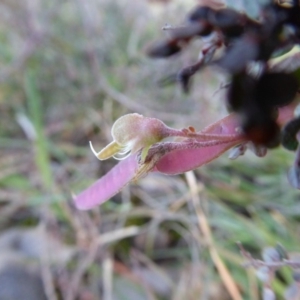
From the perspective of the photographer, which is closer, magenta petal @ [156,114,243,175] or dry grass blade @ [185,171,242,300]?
magenta petal @ [156,114,243,175]

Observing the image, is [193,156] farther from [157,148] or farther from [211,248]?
[211,248]

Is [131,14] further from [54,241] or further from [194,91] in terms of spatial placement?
[54,241]

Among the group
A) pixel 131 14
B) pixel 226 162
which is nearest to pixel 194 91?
pixel 226 162

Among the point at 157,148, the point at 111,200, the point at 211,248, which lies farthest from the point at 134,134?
the point at 111,200

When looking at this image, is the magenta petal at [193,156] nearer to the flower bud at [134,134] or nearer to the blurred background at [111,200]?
the flower bud at [134,134]

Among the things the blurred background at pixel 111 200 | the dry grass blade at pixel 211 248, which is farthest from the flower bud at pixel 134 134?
the dry grass blade at pixel 211 248

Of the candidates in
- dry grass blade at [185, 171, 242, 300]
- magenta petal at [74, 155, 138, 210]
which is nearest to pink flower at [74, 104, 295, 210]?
magenta petal at [74, 155, 138, 210]

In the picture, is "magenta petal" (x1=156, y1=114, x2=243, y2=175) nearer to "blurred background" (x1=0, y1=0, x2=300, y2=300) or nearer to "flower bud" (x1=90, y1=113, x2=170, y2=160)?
"flower bud" (x1=90, y1=113, x2=170, y2=160)
